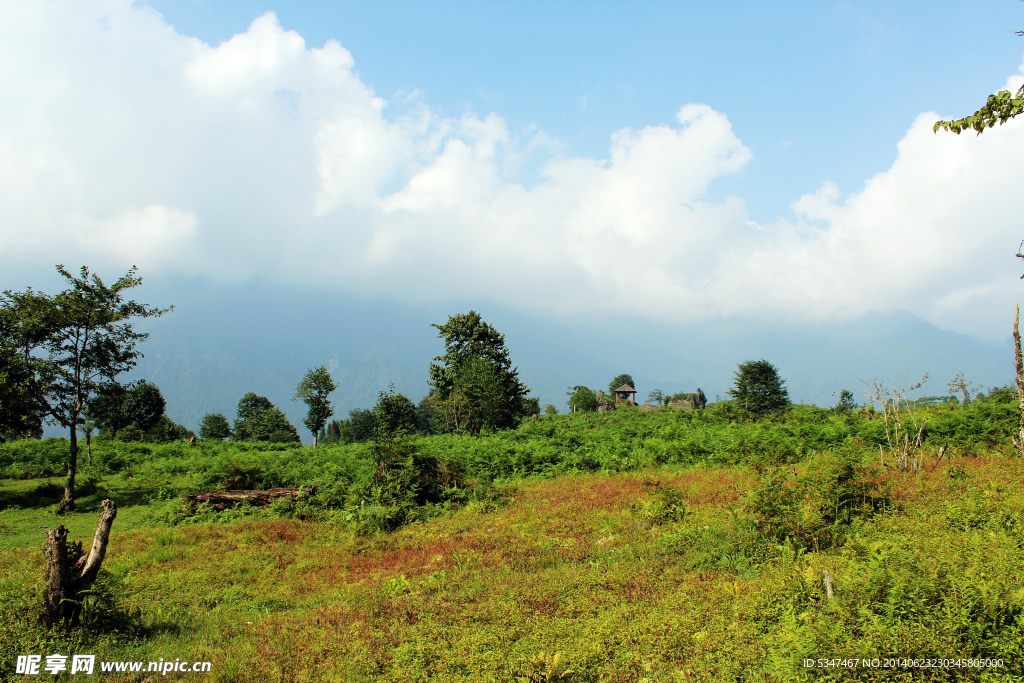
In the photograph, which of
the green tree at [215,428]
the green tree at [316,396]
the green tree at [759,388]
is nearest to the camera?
the green tree at [759,388]

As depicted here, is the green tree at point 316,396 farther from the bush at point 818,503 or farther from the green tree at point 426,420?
the bush at point 818,503

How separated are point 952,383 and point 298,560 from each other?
27610mm

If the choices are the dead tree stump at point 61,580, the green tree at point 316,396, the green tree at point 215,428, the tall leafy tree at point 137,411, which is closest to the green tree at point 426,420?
the green tree at point 316,396

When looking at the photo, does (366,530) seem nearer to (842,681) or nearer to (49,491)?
(842,681)

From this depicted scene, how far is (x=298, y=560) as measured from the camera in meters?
11.6

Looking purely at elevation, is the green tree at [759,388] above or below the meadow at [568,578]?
above

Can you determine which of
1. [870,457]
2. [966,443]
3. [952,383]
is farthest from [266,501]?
[952,383]

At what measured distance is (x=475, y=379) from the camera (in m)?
44.4

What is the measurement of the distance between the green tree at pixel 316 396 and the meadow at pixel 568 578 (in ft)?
124

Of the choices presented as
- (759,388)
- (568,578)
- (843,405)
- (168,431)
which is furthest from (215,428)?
(843,405)

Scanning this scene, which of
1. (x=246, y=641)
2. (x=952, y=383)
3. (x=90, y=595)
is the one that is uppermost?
(x=952, y=383)

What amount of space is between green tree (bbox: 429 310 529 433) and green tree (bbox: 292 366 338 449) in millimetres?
13438

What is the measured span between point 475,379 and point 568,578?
3605cm

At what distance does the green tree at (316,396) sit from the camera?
55.6 m
